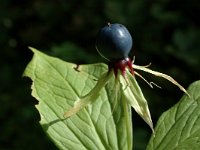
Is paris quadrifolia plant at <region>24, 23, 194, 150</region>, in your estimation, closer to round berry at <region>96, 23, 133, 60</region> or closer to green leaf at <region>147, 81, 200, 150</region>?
green leaf at <region>147, 81, 200, 150</region>

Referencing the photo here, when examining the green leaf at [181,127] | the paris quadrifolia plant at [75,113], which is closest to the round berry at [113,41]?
the paris quadrifolia plant at [75,113]

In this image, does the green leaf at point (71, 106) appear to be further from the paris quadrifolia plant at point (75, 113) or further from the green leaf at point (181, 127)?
the green leaf at point (181, 127)

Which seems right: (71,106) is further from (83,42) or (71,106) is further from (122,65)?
(83,42)

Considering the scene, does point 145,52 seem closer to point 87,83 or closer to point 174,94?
point 174,94

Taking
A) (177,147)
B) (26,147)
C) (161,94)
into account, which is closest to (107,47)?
(177,147)

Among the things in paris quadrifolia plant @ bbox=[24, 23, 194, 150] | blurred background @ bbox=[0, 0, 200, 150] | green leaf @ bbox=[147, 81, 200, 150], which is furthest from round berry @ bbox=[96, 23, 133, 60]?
blurred background @ bbox=[0, 0, 200, 150]
